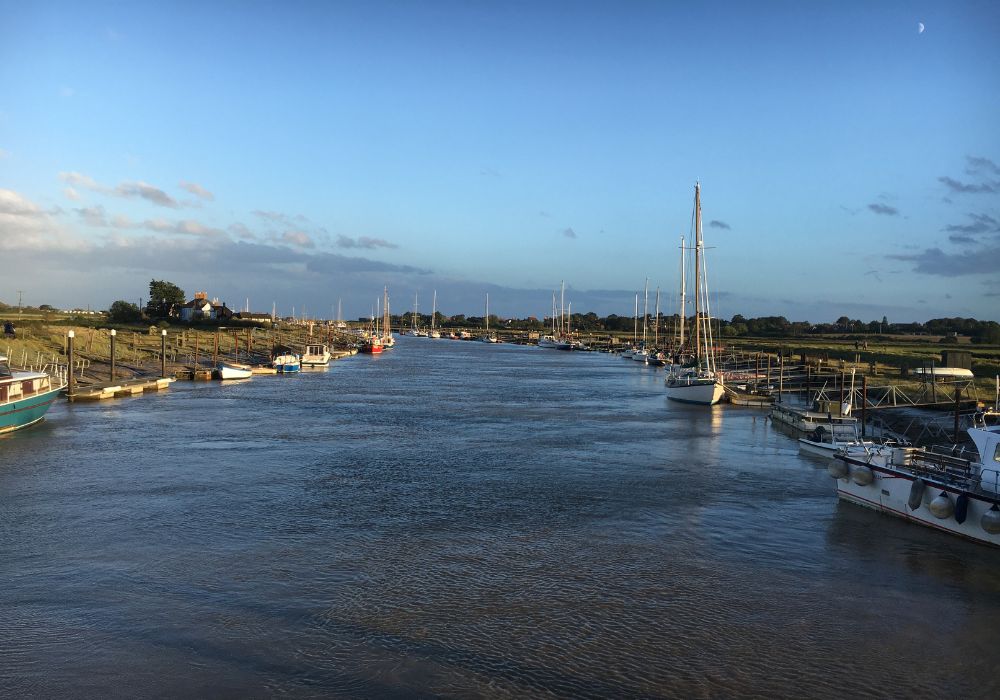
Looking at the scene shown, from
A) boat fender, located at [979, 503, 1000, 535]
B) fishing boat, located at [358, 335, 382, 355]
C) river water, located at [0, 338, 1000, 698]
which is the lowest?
river water, located at [0, 338, 1000, 698]

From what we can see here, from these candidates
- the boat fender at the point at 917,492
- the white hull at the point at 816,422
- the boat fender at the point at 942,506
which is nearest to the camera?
the boat fender at the point at 942,506

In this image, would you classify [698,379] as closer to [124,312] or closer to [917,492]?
[917,492]

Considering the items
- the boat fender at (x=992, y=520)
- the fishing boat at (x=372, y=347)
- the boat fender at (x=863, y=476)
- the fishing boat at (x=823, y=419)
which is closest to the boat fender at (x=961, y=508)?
the boat fender at (x=992, y=520)

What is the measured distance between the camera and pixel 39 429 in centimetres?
3862

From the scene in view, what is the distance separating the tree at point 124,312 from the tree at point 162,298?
7588mm

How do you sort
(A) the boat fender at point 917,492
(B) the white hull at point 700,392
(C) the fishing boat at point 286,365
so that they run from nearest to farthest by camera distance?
1. (A) the boat fender at point 917,492
2. (B) the white hull at point 700,392
3. (C) the fishing boat at point 286,365

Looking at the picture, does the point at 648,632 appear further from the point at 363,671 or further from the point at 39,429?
the point at 39,429

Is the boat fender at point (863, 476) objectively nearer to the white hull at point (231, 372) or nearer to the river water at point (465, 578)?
the river water at point (465, 578)

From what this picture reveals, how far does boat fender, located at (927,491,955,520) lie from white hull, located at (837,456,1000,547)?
0.44 feet

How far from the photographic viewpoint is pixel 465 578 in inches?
687

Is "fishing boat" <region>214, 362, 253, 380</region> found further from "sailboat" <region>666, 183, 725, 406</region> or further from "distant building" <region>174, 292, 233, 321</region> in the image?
"distant building" <region>174, 292, 233, 321</region>

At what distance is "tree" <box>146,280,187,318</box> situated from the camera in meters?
149

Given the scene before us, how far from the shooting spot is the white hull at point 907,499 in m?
20.4

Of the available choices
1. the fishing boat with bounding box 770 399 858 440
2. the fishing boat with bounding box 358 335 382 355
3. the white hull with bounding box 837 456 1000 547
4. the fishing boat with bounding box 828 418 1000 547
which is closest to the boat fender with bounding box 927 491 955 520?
the fishing boat with bounding box 828 418 1000 547
